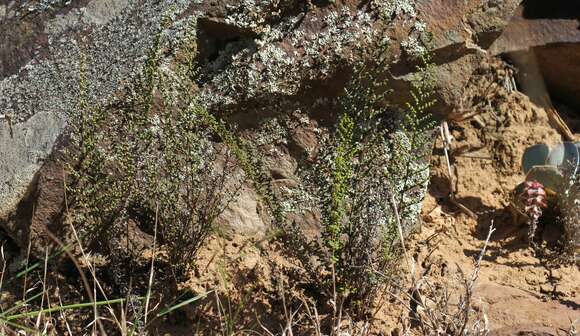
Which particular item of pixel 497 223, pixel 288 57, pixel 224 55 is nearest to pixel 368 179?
pixel 288 57

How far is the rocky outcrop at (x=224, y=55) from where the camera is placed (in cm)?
299

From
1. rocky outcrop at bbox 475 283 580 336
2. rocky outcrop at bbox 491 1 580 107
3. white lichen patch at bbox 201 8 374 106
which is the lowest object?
rocky outcrop at bbox 475 283 580 336

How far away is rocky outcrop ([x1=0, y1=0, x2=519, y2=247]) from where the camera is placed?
9.81 ft

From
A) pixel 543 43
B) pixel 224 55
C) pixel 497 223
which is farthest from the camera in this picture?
pixel 543 43

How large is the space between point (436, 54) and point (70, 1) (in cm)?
140

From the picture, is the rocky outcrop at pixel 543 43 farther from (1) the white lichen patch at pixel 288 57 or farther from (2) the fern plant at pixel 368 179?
(1) the white lichen patch at pixel 288 57

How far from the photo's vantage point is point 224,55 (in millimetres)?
3094

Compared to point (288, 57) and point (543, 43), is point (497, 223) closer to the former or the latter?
point (543, 43)

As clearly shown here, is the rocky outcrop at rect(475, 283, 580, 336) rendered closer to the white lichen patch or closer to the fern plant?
the fern plant

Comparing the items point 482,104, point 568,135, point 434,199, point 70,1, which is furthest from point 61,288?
point 568,135

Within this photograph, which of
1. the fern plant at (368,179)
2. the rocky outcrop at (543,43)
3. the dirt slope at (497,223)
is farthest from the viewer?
the rocky outcrop at (543,43)

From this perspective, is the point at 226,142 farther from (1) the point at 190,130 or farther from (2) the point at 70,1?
(2) the point at 70,1

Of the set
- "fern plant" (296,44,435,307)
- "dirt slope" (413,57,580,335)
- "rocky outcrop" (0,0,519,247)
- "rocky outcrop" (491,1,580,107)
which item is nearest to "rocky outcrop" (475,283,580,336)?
"dirt slope" (413,57,580,335)

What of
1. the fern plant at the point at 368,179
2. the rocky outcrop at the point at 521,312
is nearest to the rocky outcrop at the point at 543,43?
the fern plant at the point at 368,179
